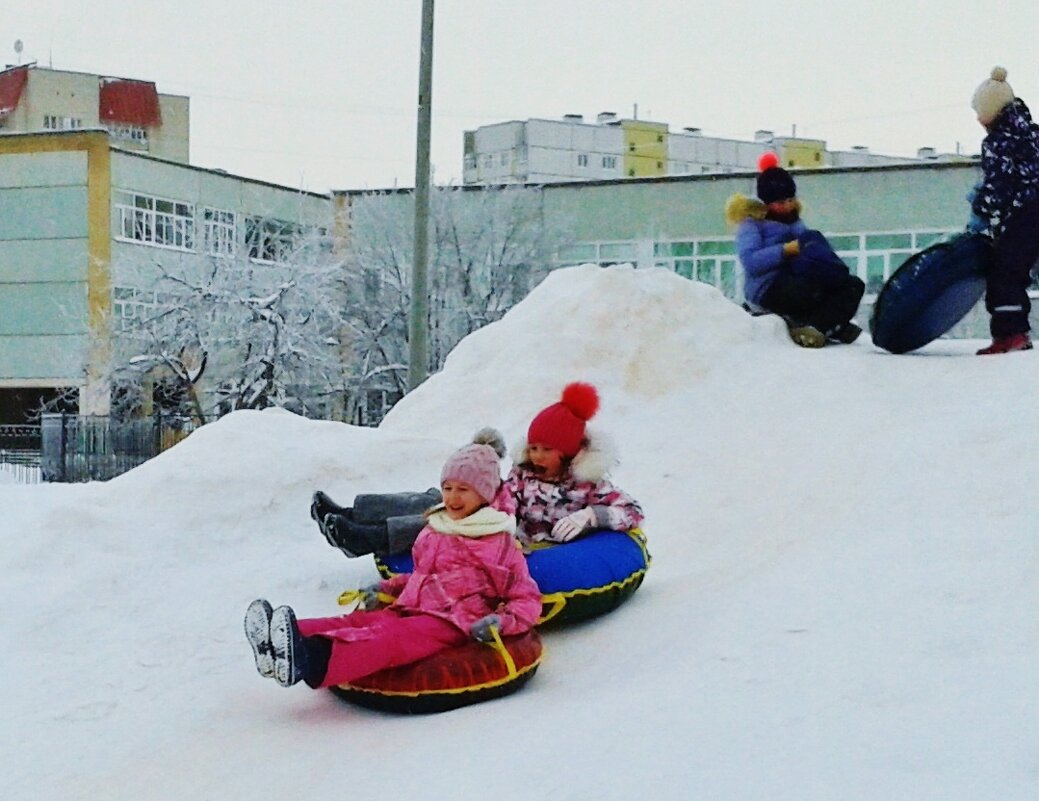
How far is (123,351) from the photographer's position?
25078 millimetres

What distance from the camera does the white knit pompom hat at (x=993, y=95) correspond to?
8.00 m

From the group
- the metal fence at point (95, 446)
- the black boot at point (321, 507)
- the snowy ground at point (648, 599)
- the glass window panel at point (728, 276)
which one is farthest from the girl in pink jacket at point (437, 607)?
the glass window panel at point (728, 276)

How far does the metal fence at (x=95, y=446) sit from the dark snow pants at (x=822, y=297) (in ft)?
43.7

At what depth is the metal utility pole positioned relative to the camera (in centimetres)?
1146

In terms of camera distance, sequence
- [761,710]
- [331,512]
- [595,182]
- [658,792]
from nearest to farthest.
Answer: [658,792]
[761,710]
[331,512]
[595,182]

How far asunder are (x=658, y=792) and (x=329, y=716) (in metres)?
1.59

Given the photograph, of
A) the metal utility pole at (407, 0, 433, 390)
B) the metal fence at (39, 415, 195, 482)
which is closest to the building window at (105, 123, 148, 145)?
the metal fence at (39, 415, 195, 482)

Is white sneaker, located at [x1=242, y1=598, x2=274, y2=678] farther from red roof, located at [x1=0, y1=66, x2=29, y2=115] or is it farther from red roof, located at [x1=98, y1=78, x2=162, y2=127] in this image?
red roof, located at [x1=0, y1=66, x2=29, y2=115]

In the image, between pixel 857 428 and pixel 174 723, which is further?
→ pixel 857 428

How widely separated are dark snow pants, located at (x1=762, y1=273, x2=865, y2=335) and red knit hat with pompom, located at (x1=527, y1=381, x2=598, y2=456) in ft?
13.1

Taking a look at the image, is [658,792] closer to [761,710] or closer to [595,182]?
[761,710]

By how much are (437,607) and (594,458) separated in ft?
3.84

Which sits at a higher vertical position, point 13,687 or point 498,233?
point 498,233

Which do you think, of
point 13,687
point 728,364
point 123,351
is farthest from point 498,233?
point 13,687
